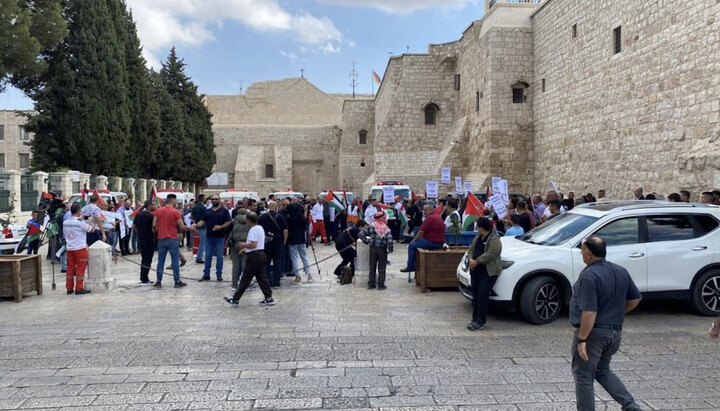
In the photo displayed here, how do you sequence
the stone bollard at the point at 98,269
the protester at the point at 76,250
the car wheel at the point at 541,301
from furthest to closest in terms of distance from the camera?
the stone bollard at the point at 98,269
the protester at the point at 76,250
the car wheel at the point at 541,301

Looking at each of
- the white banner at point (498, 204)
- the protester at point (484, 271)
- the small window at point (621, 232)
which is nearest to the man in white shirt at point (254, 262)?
the protester at point (484, 271)

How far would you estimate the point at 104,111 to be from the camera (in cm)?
2589

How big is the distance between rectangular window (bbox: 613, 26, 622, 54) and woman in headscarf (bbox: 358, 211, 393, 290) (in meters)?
11.7

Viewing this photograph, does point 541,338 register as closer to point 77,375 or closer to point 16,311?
point 77,375

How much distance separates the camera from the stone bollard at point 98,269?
31.3ft

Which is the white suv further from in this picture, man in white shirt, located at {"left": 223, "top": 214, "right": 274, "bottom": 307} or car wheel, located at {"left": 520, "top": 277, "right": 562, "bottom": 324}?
man in white shirt, located at {"left": 223, "top": 214, "right": 274, "bottom": 307}

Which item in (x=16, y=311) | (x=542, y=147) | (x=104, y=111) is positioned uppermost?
(x=104, y=111)

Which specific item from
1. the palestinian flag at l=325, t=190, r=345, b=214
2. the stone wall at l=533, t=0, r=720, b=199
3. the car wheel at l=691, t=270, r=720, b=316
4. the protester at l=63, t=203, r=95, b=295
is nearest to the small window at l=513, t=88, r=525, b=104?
the stone wall at l=533, t=0, r=720, b=199

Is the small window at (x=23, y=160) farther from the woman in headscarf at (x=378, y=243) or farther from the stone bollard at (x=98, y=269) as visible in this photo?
the woman in headscarf at (x=378, y=243)

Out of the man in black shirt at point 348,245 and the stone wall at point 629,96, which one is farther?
the stone wall at point 629,96

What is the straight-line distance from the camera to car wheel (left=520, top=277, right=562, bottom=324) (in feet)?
23.4

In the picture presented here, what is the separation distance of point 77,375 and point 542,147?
69.2 ft

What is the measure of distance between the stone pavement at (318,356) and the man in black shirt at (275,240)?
112 centimetres

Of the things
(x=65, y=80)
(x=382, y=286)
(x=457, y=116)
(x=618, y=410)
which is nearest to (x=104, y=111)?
(x=65, y=80)
